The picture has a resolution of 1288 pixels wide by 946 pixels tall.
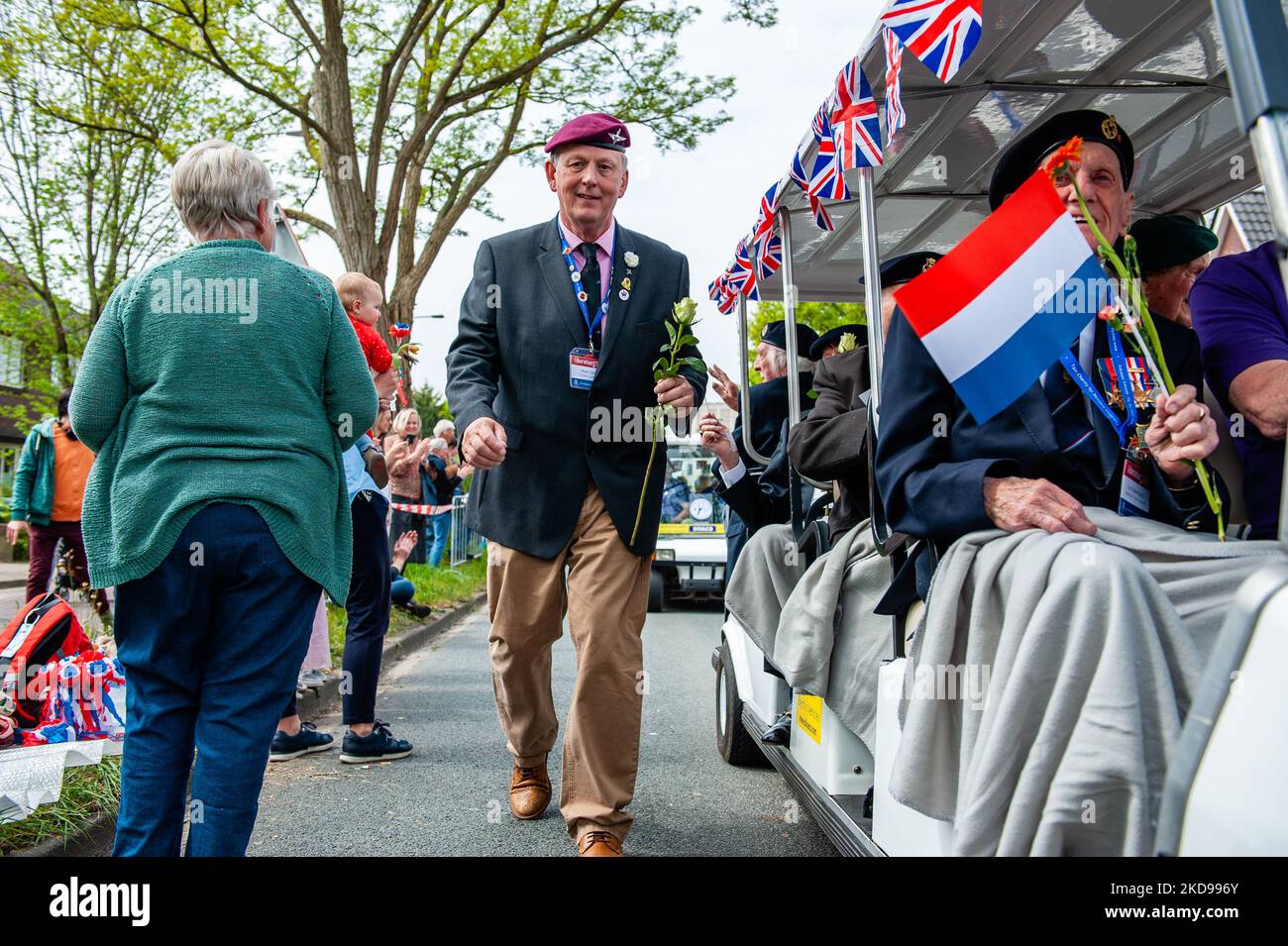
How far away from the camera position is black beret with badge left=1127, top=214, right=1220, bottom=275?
3.58 metres

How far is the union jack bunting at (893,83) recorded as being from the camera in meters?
2.83

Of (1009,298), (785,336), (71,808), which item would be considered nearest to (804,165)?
(1009,298)

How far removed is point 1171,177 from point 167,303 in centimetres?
389

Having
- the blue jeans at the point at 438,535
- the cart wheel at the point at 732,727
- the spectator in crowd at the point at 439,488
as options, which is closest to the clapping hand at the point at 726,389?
the cart wheel at the point at 732,727

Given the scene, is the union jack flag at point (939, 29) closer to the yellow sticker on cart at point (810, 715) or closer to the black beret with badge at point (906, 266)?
the black beret with badge at point (906, 266)

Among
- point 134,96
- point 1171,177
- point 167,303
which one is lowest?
point 167,303

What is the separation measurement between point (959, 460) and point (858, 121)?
1.09 metres

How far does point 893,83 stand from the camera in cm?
293

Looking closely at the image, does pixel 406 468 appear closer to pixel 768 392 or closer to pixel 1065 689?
pixel 768 392

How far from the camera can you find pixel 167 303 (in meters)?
2.64

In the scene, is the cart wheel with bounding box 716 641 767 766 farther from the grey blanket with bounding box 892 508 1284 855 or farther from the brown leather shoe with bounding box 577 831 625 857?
the grey blanket with bounding box 892 508 1284 855

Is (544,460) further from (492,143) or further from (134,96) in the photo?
(492,143)

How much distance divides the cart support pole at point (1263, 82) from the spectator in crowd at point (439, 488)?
11445 mm
